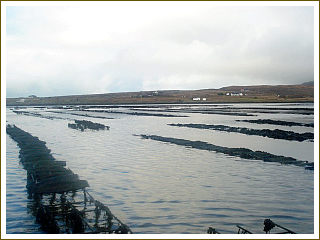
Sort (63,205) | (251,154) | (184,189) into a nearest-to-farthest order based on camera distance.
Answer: (63,205) < (184,189) < (251,154)

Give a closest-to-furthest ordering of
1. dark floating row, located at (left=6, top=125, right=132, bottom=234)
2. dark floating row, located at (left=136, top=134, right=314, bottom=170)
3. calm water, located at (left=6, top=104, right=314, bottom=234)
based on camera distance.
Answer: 1. dark floating row, located at (left=6, top=125, right=132, bottom=234)
2. calm water, located at (left=6, top=104, right=314, bottom=234)
3. dark floating row, located at (left=136, top=134, right=314, bottom=170)

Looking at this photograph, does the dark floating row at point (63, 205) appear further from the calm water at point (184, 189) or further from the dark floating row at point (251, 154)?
the dark floating row at point (251, 154)

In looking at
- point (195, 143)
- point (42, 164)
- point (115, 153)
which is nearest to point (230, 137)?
point (195, 143)

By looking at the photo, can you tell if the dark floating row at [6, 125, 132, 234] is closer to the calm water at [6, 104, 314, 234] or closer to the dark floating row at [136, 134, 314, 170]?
the calm water at [6, 104, 314, 234]

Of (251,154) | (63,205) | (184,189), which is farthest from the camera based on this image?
(251,154)

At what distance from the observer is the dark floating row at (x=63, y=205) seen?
10416 millimetres

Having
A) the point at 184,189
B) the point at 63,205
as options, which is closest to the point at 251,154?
the point at 184,189

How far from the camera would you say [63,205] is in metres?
12.5

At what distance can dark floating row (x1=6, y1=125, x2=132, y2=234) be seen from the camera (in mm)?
10416

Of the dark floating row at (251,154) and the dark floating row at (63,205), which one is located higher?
the dark floating row at (251,154)

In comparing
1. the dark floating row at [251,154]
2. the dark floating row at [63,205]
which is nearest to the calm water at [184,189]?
the dark floating row at [63,205]

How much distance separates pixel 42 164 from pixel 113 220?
293 inches

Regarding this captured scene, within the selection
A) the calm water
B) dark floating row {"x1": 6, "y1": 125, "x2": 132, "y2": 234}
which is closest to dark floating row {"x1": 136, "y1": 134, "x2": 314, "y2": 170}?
the calm water

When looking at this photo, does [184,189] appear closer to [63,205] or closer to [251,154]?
[63,205]
